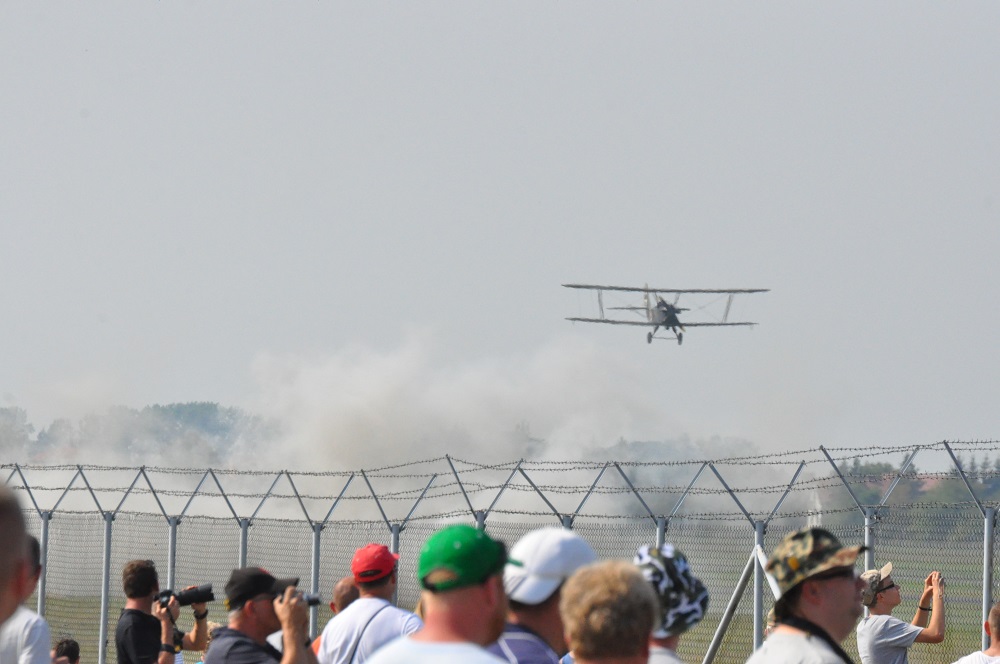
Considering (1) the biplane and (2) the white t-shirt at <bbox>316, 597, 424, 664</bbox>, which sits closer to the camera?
(2) the white t-shirt at <bbox>316, 597, 424, 664</bbox>

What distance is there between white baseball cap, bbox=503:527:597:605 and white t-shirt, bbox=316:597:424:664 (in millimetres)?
2488

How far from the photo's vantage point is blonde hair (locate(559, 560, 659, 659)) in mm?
3887

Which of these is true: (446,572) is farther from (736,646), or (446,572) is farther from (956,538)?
(736,646)

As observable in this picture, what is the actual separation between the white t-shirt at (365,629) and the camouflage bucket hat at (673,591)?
8.09 ft

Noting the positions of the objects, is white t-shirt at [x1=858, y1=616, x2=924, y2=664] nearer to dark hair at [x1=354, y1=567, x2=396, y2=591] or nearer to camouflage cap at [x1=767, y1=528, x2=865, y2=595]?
dark hair at [x1=354, y1=567, x2=396, y2=591]

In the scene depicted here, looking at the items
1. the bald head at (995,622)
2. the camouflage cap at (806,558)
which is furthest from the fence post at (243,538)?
the camouflage cap at (806,558)

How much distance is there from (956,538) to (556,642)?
862 cm

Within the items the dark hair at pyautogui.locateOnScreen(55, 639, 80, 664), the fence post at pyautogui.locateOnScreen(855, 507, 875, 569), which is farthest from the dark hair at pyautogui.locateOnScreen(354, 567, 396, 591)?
the fence post at pyautogui.locateOnScreen(855, 507, 875, 569)

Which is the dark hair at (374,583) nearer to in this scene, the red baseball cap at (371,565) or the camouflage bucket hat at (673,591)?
the red baseball cap at (371,565)

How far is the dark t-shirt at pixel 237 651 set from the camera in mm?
6262

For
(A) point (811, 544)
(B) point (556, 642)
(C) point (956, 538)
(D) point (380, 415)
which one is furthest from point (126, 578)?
(D) point (380, 415)

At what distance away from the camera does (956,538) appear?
1233 cm

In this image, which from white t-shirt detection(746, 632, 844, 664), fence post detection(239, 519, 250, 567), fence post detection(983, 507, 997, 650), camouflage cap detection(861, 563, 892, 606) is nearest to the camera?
white t-shirt detection(746, 632, 844, 664)

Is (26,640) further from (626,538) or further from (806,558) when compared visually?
(626,538)
